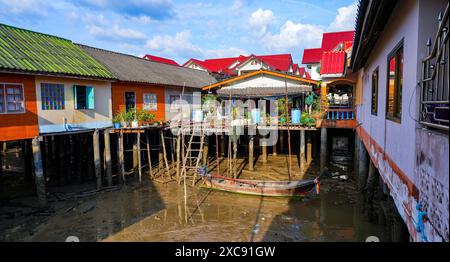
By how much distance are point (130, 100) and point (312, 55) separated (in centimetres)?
2874

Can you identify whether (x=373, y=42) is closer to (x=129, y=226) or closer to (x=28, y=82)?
(x=129, y=226)

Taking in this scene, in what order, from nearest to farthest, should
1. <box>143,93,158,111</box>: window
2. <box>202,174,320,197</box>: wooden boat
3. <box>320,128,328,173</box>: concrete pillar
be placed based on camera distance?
1. <box>202,174,320,197</box>: wooden boat
2. <box>320,128,328,173</box>: concrete pillar
3. <box>143,93,158,111</box>: window

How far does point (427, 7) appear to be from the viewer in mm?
3775

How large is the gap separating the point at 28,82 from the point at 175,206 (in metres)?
8.48

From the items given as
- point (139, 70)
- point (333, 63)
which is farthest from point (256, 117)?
point (139, 70)

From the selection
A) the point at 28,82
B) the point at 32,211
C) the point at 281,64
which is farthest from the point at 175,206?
the point at 281,64

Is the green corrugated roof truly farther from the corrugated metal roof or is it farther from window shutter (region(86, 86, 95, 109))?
the corrugated metal roof

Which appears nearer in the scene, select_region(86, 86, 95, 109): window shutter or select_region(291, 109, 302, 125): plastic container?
select_region(86, 86, 95, 109): window shutter

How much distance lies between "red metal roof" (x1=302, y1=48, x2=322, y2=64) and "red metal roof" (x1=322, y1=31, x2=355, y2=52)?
10.00 ft

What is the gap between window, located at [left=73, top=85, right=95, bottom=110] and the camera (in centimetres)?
1552

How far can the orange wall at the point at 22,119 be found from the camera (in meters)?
12.1

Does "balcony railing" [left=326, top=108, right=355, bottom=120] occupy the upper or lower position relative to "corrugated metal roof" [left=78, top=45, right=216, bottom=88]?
lower

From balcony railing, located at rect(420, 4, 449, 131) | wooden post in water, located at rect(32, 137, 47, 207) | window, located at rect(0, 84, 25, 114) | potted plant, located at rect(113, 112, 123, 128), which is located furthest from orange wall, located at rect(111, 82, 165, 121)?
balcony railing, located at rect(420, 4, 449, 131)

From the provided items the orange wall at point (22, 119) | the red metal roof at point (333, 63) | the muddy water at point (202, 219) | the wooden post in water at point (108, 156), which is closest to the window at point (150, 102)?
the wooden post in water at point (108, 156)
